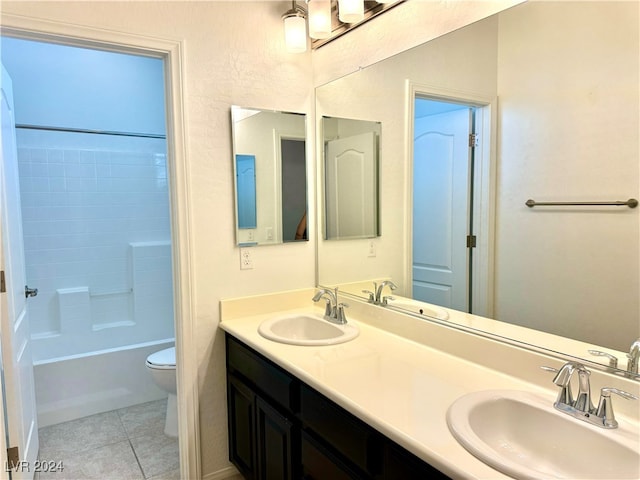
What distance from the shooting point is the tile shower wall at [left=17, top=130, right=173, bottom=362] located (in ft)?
10.3

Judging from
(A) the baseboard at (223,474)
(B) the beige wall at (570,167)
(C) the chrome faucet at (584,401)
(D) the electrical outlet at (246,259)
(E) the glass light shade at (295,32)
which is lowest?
(A) the baseboard at (223,474)

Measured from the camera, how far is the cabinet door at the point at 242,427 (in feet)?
6.34

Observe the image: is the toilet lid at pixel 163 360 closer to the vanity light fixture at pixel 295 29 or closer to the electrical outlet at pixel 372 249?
the electrical outlet at pixel 372 249

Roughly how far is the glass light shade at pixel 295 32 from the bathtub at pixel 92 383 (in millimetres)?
2238

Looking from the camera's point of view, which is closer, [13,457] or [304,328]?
[13,457]

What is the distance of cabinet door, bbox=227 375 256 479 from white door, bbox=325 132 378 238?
91 cm

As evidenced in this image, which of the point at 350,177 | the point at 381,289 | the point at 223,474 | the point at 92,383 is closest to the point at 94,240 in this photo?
the point at 92,383

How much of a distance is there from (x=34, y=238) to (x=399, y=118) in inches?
106

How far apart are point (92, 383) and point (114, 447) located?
23.0 inches

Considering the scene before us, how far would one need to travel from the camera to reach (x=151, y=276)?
3490mm

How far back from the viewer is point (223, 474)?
2205 millimetres

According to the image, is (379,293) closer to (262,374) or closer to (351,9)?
(262,374)

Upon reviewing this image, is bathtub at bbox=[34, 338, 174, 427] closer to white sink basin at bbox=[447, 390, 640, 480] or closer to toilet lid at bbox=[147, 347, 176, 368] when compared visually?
toilet lid at bbox=[147, 347, 176, 368]

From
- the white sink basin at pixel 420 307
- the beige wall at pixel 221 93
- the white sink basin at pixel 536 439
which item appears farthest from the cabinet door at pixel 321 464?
the beige wall at pixel 221 93
